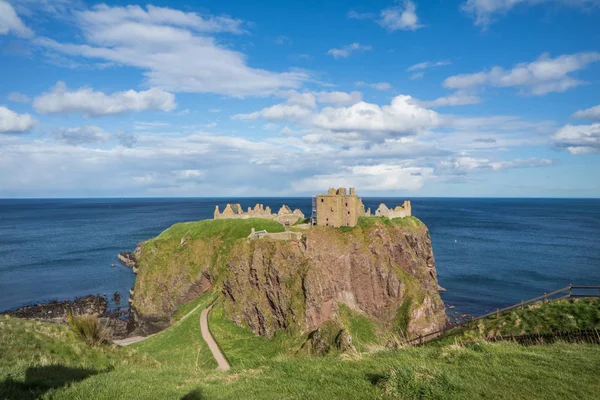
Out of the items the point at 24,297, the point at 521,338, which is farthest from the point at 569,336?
the point at 24,297

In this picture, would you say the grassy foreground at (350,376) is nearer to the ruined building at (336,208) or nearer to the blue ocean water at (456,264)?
the ruined building at (336,208)

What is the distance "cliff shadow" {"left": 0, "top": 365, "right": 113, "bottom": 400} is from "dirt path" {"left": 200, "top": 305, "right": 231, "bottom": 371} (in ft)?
70.9

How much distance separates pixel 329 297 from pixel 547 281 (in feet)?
185

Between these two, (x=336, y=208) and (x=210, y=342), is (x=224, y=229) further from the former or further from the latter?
(x=210, y=342)

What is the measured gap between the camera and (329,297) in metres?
47.6

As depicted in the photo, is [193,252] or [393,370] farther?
[193,252]

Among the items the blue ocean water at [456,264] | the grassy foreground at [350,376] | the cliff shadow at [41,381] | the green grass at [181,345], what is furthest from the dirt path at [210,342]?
the blue ocean water at [456,264]

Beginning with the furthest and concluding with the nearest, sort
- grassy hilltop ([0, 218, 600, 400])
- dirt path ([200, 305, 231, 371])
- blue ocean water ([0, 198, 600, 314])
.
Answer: blue ocean water ([0, 198, 600, 314])
dirt path ([200, 305, 231, 371])
grassy hilltop ([0, 218, 600, 400])

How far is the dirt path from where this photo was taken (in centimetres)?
3754

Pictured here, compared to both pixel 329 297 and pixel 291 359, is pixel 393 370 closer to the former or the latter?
pixel 291 359

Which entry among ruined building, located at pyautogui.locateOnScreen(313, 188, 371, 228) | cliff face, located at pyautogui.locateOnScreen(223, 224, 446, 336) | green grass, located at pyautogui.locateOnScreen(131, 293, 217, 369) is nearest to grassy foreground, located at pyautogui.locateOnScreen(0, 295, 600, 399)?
green grass, located at pyautogui.locateOnScreen(131, 293, 217, 369)

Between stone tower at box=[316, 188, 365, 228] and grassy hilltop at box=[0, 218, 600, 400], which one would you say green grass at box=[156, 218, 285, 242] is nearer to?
stone tower at box=[316, 188, 365, 228]

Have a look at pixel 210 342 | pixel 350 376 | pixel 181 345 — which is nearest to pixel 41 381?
pixel 350 376

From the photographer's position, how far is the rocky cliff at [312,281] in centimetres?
4653
